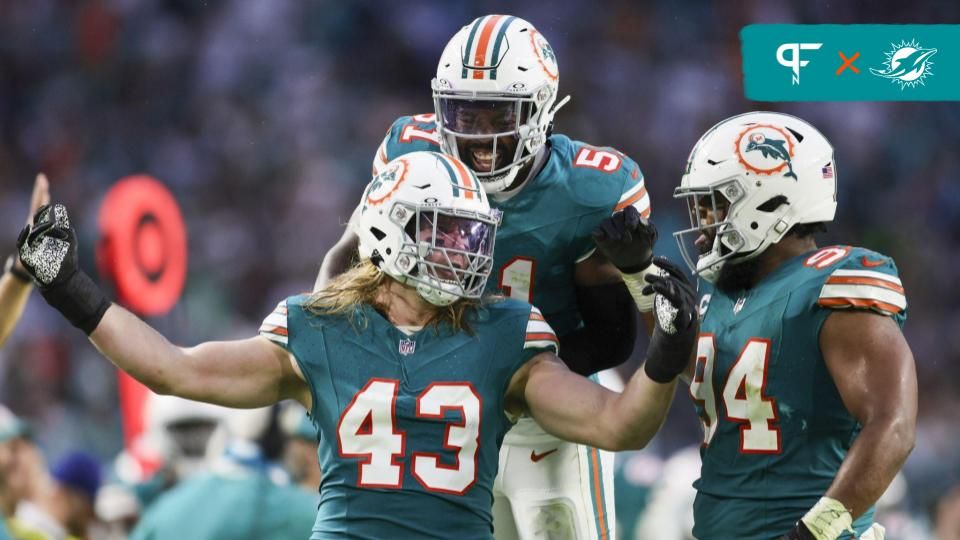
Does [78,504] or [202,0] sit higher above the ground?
[202,0]

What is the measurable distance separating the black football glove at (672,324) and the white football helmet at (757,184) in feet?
1.33

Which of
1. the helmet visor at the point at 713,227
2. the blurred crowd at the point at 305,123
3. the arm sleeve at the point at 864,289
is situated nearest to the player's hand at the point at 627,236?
the helmet visor at the point at 713,227

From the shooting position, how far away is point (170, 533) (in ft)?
13.5

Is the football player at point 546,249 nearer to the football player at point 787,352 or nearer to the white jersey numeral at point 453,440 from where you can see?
the football player at point 787,352

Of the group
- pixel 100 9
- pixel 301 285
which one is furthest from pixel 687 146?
pixel 100 9

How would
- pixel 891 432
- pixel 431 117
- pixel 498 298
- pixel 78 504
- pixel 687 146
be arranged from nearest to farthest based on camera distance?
pixel 891 432
pixel 498 298
pixel 431 117
pixel 78 504
pixel 687 146

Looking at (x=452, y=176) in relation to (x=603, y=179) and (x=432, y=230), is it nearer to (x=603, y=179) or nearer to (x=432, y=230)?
(x=432, y=230)

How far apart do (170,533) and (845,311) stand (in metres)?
2.07

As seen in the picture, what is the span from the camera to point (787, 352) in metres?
3.07

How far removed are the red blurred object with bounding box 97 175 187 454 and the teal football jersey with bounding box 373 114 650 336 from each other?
10.5 feet

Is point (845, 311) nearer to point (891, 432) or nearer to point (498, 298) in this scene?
point (891, 432)

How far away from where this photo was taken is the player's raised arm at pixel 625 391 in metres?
2.84

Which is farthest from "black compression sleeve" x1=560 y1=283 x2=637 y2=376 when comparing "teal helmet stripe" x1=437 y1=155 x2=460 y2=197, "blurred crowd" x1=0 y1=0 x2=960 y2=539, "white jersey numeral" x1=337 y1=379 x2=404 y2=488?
"blurred crowd" x1=0 y1=0 x2=960 y2=539

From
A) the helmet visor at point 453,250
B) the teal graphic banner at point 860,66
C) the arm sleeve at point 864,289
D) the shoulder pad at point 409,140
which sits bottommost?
the arm sleeve at point 864,289
